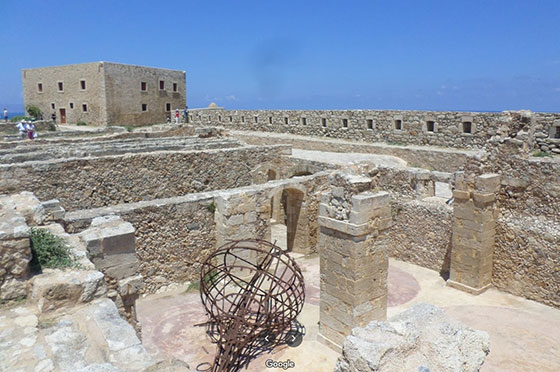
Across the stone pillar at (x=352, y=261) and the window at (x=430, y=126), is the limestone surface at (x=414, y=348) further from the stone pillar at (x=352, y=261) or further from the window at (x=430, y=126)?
the window at (x=430, y=126)

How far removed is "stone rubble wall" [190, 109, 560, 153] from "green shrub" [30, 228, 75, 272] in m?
8.02

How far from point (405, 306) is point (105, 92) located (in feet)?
94.4

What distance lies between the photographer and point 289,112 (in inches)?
870

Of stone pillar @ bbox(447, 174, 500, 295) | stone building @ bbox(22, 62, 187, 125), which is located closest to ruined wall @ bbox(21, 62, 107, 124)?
stone building @ bbox(22, 62, 187, 125)

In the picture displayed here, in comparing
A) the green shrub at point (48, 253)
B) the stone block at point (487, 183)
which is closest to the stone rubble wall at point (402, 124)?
the stone block at point (487, 183)

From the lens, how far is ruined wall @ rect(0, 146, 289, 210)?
9.67 metres

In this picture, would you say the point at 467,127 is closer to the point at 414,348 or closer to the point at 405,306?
the point at 405,306

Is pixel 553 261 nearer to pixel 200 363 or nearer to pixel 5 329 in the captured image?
pixel 200 363

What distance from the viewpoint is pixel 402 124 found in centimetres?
1661

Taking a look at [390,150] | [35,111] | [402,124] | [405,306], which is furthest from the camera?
[35,111]

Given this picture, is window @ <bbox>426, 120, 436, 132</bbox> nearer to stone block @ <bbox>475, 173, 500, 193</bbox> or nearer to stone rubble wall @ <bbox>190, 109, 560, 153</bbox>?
stone rubble wall @ <bbox>190, 109, 560, 153</bbox>

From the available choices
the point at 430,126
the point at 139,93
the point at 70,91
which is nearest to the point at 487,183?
the point at 430,126

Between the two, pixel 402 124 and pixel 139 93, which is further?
pixel 139 93

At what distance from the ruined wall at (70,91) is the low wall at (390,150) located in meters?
15.2
